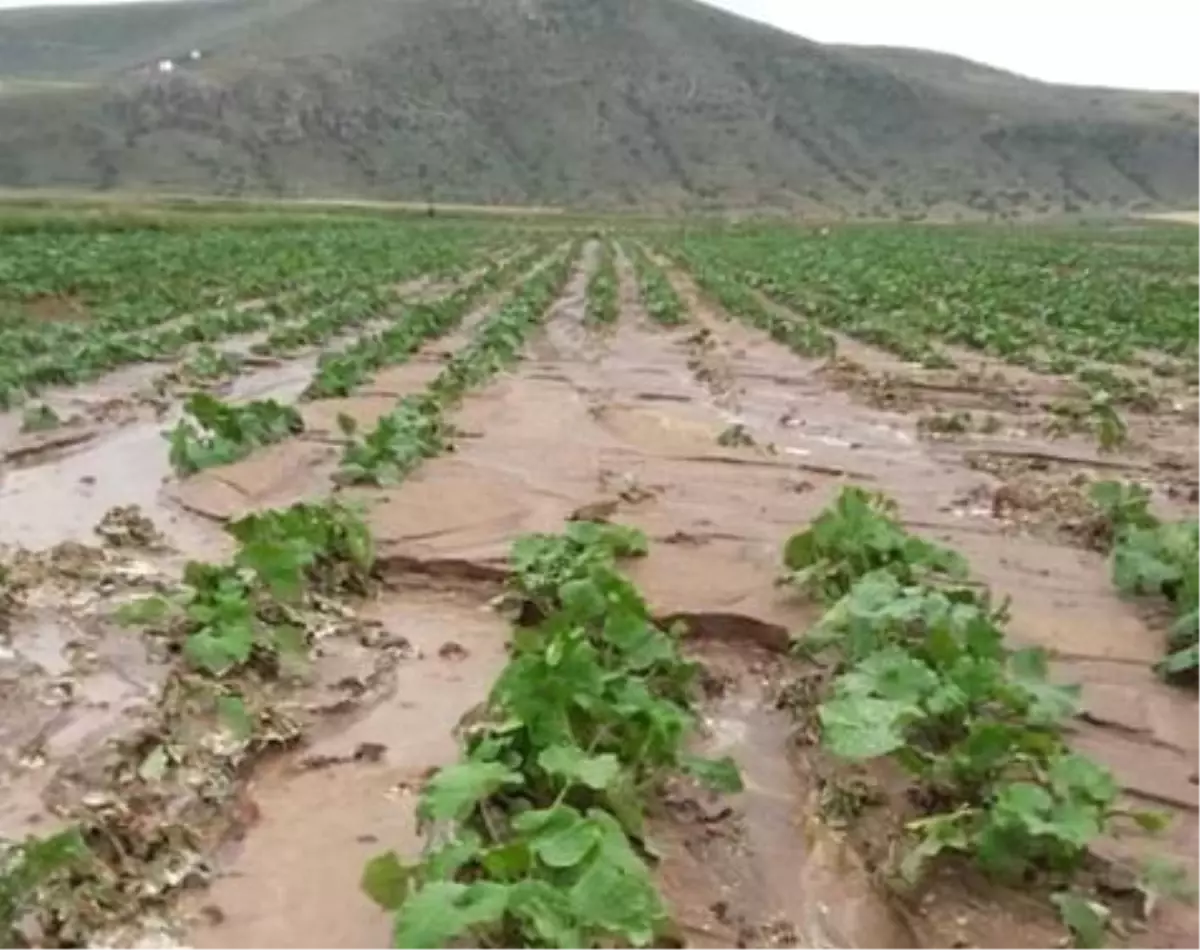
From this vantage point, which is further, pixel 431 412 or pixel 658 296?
pixel 658 296

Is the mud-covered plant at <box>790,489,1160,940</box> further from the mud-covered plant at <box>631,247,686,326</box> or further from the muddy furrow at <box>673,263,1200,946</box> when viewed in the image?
the mud-covered plant at <box>631,247,686,326</box>

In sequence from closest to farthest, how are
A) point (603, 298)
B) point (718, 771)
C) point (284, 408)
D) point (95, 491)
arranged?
1. point (718, 771)
2. point (95, 491)
3. point (284, 408)
4. point (603, 298)

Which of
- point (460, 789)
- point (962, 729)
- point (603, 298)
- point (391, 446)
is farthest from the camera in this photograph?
point (603, 298)

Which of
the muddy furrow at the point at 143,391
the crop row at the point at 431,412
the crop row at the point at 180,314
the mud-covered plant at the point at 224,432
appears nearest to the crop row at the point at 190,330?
the crop row at the point at 180,314

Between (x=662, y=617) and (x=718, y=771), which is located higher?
(x=718, y=771)

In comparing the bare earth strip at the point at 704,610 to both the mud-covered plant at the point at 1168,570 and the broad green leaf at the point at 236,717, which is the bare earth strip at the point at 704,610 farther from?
the broad green leaf at the point at 236,717

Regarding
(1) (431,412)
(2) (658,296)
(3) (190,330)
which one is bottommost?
(2) (658,296)

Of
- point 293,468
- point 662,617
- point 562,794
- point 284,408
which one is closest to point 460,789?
point 562,794

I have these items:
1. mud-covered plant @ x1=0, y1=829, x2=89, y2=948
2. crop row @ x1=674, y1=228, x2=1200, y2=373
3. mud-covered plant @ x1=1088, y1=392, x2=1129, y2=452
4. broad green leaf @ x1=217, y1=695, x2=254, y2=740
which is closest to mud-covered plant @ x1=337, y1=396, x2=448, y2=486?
broad green leaf @ x1=217, y1=695, x2=254, y2=740

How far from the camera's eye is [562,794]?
141 inches

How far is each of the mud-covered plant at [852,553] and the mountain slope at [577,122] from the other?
90077 mm

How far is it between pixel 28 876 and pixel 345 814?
3.33 ft

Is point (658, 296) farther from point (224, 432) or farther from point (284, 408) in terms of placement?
point (224, 432)

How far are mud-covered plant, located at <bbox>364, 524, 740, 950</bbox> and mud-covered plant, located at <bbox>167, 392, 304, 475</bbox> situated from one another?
12.8ft
